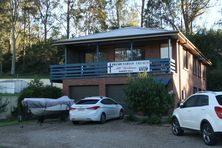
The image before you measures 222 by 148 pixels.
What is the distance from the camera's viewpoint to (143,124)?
23859 millimetres

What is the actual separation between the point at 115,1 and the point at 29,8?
48.6 feet

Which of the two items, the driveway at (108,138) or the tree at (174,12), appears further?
the tree at (174,12)

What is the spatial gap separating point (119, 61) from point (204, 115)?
16292 millimetres

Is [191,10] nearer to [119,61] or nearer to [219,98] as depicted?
[119,61]

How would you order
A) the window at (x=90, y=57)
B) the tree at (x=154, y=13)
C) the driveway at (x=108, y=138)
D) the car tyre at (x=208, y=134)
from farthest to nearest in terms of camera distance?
1. the tree at (x=154, y=13)
2. the window at (x=90, y=57)
3. the driveway at (x=108, y=138)
4. the car tyre at (x=208, y=134)

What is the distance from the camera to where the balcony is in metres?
29.8

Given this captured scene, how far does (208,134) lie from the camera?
49.5 feet

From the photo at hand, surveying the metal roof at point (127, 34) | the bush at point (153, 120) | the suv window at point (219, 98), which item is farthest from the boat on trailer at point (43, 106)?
the suv window at point (219, 98)

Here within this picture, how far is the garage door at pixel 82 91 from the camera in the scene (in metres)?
32.1

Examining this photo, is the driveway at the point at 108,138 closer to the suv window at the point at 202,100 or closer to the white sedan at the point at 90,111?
the suv window at the point at 202,100

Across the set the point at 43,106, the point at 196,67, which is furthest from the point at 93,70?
the point at 196,67

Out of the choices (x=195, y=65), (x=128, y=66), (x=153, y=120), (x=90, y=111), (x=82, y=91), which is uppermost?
(x=195, y=65)

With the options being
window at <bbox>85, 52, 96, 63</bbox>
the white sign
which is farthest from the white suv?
window at <bbox>85, 52, 96, 63</bbox>

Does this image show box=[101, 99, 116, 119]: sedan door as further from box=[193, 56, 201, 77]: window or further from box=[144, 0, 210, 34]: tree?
box=[144, 0, 210, 34]: tree
